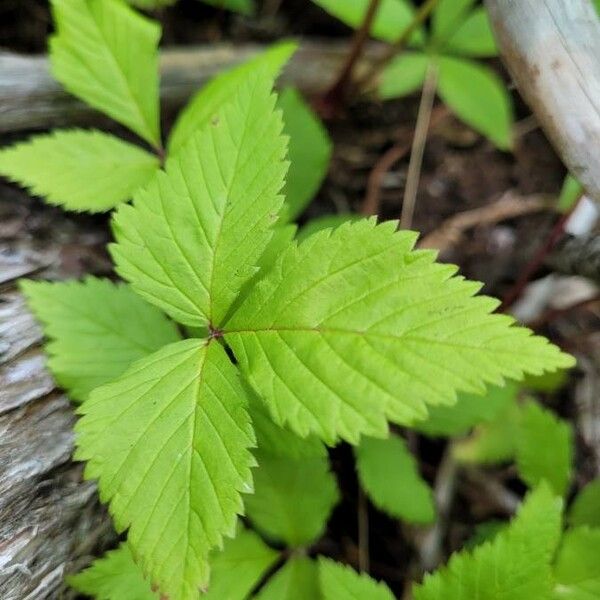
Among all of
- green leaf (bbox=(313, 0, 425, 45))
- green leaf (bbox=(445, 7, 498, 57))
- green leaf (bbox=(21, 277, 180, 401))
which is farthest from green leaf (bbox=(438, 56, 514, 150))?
green leaf (bbox=(21, 277, 180, 401))

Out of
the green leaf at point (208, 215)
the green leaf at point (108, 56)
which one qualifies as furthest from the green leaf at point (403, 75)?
the green leaf at point (208, 215)

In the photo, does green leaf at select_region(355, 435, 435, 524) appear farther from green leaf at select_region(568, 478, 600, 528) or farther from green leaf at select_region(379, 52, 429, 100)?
green leaf at select_region(379, 52, 429, 100)

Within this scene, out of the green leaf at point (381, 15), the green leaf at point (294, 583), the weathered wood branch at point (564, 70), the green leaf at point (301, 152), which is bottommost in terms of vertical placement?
the green leaf at point (294, 583)

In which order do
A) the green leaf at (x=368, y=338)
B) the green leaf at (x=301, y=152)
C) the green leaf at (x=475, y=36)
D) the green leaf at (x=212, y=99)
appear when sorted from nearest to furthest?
the green leaf at (x=368, y=338) < the green leaf at (x=212, y=99) < the green leaf at (x=301, y=152) < the green leaf at (x=475, y=36)

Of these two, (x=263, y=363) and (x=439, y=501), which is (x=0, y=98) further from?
(x=439, y=501)

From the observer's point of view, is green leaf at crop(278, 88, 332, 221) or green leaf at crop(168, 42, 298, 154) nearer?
green leaf at crop(168, 42, 298, 154)

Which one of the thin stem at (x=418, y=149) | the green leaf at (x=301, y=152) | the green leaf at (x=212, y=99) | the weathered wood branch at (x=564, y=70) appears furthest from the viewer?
the thin stem at (x=418, y=149)

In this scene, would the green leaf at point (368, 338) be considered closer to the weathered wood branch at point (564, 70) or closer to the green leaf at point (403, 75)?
the weathered wood branch at point (564, 70)
